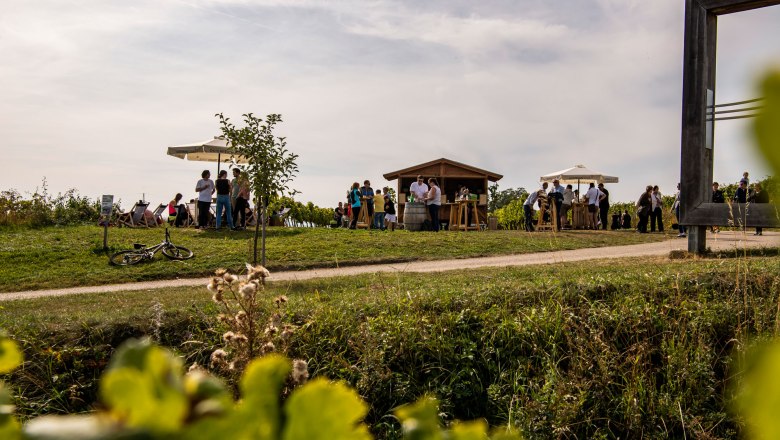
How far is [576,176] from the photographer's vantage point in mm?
28578

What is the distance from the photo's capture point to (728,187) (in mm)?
26438

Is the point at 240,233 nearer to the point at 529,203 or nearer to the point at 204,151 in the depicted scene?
the point at 204,151

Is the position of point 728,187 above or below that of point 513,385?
above

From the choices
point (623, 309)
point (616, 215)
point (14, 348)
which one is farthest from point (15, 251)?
point (616, 215)

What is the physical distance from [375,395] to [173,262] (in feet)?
30.1

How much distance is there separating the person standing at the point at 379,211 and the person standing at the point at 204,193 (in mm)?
5960

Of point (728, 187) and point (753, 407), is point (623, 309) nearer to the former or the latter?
point (753, 407)

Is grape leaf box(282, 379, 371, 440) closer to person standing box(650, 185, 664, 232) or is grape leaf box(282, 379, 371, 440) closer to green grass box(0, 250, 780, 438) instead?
green grass box(0, 250, 780, 438)

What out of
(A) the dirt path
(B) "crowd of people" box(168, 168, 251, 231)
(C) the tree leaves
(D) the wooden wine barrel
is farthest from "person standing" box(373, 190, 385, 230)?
(C) the tree leaves

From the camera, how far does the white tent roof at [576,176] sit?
2866 centimetres

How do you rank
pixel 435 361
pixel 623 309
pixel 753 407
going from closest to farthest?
pixel 753 407 → pixel 435 361 → pixel 623 309

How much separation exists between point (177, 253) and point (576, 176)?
19.4 metres

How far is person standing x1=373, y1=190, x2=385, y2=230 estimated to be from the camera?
23223 millimetres

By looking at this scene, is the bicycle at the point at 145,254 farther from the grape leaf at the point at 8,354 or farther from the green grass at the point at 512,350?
the grape leaf at the point at 8,354
